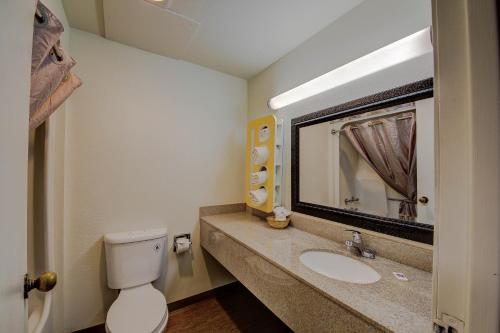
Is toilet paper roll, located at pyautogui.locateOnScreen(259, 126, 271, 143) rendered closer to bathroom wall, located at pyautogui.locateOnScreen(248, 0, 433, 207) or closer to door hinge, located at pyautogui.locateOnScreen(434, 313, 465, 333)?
bathroom wall, located at pyautogui.locateOnScreen(248, 0, 433, 207)

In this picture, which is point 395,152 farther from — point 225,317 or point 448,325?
point 225,317

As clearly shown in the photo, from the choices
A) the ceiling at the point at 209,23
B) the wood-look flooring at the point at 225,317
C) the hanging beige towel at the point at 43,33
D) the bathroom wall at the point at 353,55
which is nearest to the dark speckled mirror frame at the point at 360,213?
the bathroom wall at the point at 353,55

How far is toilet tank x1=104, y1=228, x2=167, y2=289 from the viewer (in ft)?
4.79

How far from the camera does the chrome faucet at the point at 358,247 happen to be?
3.57ft

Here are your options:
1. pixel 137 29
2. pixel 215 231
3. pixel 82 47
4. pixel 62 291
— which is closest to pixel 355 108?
pixel 215 231

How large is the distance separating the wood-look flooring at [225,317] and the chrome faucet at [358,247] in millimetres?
998

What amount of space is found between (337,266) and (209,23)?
178 cm

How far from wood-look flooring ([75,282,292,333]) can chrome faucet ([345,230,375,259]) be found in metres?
1.00

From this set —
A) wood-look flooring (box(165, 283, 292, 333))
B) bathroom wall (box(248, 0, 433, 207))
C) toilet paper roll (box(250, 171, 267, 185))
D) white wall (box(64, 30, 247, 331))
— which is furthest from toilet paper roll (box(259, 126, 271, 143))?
wood-look flooring (box(165, 283, 292, 333))

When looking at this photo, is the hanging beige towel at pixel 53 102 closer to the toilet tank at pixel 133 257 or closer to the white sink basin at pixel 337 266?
the toilet tank at pixel 133 257

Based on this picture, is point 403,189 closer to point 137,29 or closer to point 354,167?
point 354,167

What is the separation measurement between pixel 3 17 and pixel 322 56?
5.02 feet

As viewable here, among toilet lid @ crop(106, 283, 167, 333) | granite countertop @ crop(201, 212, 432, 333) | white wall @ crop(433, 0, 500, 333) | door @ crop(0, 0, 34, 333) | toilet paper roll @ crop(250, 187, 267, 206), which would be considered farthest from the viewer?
toilet paper roll @ crop(250, 187, 267, 206)

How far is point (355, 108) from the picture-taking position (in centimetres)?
124
